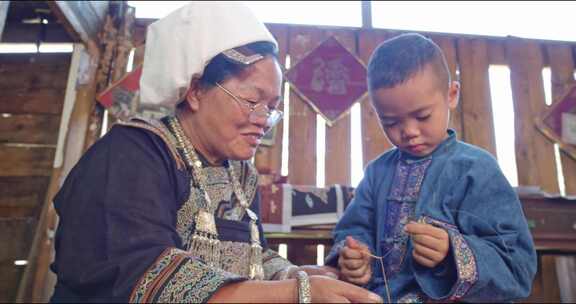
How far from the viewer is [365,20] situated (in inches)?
135

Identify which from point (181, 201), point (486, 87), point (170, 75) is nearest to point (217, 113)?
point (170, 75)

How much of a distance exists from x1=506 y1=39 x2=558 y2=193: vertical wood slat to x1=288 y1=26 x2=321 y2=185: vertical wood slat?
145cm

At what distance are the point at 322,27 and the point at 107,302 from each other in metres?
2.86

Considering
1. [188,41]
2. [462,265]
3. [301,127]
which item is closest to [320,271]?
[462,265]

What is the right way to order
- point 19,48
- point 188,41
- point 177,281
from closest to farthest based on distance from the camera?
point 177,281
point 188,41
point 19,48

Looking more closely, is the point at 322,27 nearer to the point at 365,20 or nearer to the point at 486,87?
the point at 365,20

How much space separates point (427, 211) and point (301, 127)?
1.91m

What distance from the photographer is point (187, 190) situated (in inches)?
45.4

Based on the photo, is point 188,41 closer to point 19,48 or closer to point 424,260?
point 424,260

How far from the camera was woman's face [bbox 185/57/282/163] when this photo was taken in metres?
1.28

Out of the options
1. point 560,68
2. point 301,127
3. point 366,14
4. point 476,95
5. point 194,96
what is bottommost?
→ point 194,96

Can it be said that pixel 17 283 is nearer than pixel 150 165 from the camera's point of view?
No

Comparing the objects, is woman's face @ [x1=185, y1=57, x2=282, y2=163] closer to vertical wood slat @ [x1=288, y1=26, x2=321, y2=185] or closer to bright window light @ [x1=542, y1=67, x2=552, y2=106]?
vertical wood slat @ [x1=288, y1=26, x2=321, y2=185]

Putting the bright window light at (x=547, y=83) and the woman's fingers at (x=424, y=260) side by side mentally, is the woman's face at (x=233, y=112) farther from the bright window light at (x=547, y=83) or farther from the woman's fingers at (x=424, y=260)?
the bright window light at (x=547, y=83)
